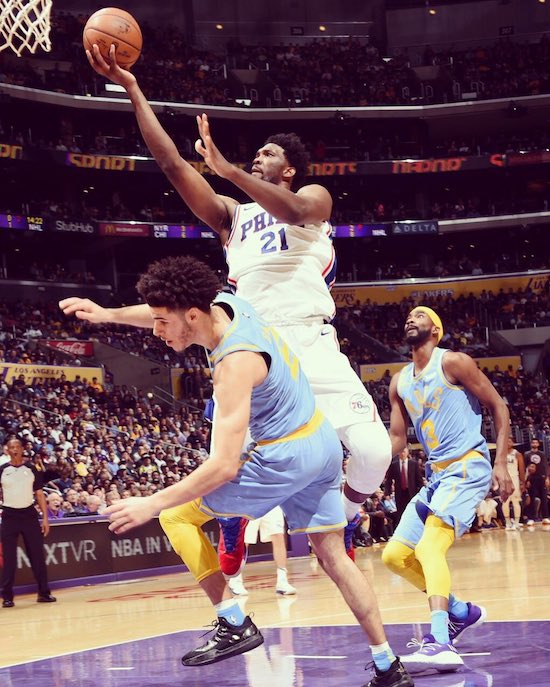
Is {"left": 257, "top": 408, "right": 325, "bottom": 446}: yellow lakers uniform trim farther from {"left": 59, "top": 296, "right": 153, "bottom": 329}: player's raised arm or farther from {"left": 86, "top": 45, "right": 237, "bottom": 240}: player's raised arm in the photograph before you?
{"left": 86, "top": 45, "right": 237, "bottom": 240}: player's raised arm

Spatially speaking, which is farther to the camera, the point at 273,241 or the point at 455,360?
the point at 455,360

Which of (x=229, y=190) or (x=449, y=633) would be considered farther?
(x=229, y=190)

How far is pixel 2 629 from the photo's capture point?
29.2ft

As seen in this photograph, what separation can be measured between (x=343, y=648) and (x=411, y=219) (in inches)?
1372

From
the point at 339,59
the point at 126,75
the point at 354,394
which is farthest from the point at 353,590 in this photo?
the point at 339,59

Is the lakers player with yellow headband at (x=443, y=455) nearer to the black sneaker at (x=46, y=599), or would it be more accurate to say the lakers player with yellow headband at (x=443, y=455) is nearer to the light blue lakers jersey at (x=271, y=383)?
the light blue lakers jersey at (x=271, y=383)

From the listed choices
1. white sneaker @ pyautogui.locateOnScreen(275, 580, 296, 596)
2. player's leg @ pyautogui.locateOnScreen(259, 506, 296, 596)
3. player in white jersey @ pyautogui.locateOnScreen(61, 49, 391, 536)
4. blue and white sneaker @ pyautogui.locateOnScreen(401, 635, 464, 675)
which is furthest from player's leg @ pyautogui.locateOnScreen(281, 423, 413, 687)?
player's leg @ pyautogui.locateOnScreen(259, 506, 296, 596)

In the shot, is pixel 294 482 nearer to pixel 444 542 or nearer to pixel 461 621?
pixel 444 542

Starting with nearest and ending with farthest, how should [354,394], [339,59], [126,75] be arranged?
[126,75] < [354,394] < [339,59]

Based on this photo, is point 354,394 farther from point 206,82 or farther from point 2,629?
point 206,82

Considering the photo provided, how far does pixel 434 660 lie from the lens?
5.00m

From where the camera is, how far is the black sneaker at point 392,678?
4406 mm

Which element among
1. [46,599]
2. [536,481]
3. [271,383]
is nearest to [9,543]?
[46,599]

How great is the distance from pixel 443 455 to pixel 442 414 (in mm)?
253
